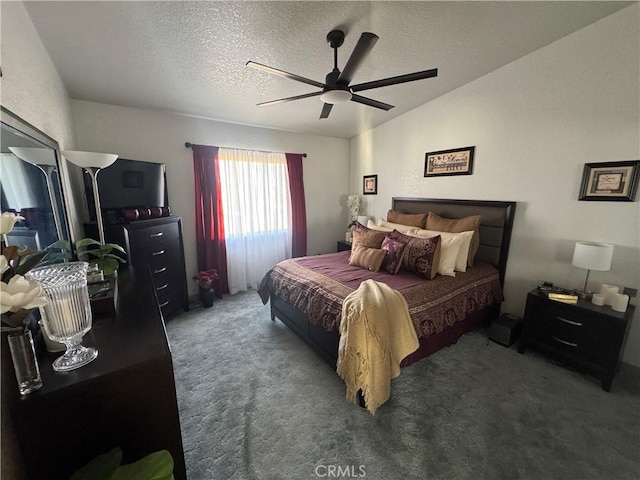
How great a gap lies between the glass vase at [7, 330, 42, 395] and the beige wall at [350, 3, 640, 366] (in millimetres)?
3475

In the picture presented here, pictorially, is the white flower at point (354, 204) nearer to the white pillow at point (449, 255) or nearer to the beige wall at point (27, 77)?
Result: the white pillow at point (449, 255)

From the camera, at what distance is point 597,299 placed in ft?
6.46

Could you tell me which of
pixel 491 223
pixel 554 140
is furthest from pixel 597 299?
pixel 554 140

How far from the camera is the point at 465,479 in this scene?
4.28 feet

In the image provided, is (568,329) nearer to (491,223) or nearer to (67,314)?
(491,223)

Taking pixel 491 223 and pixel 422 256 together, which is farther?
pixel 491 223

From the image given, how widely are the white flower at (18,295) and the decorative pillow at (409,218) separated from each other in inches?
129

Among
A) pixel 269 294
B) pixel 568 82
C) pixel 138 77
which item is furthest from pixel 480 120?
pixel 138 77

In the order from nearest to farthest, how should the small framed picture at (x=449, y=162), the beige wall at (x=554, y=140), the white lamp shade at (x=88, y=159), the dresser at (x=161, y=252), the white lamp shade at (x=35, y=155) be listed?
the white lamp shade at (x=35, y=155)
the white lamp shade at (x=88, y=159)
the beige wall at (x=554, y=140)
the dresser at (x=161, y=252)
the small framed picture at (x=449, y=162)

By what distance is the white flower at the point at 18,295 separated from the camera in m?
0.62

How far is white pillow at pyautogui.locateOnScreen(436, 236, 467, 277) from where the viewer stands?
2.48 metres

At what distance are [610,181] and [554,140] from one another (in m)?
0.55

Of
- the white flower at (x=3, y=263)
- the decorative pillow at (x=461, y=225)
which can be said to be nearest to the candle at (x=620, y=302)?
the decorative pillow at (x=461, y=225)

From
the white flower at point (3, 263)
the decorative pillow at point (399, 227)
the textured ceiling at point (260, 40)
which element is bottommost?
the decorative pillow at point (399, 227)
